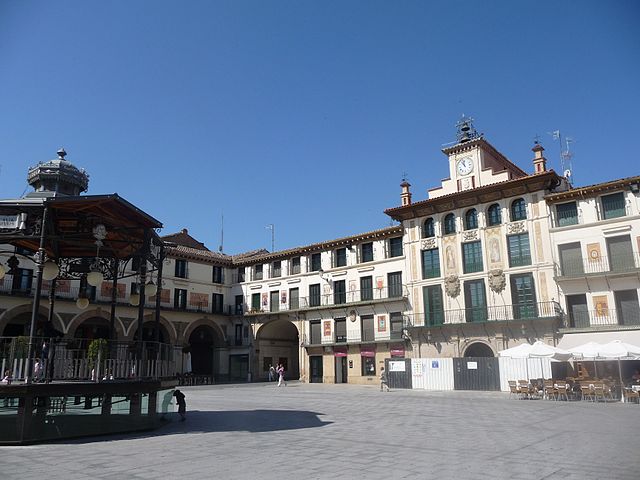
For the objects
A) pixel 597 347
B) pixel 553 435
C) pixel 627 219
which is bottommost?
pixel 553 435

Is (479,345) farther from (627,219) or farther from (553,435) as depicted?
(553,435)

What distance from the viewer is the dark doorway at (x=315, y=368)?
44.7m

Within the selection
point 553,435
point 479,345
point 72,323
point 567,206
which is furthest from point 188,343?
point 553,435

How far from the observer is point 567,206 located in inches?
1260

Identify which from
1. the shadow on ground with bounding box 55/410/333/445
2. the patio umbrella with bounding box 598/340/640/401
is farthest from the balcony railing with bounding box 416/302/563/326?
the shadow on ground with bounding box 55/410/333/445

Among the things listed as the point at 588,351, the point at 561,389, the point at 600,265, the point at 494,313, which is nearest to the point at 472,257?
the point at 494,313

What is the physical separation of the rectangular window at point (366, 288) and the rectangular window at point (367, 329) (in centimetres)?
156

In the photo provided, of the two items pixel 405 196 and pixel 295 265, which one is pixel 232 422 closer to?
pixel 405 196

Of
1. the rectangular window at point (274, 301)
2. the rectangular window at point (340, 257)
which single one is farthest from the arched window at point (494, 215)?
the rectangular window at point (274, 301)

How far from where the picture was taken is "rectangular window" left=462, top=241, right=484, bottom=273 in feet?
115

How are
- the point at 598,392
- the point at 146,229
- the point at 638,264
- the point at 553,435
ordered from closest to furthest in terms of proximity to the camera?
the point at 553,435 → the point at 146,229 → the point at 598,392 → the point at 638,264

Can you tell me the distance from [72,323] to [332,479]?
122ft

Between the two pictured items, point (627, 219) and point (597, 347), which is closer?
point (597, 347)

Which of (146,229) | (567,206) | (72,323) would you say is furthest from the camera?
(72,323)
